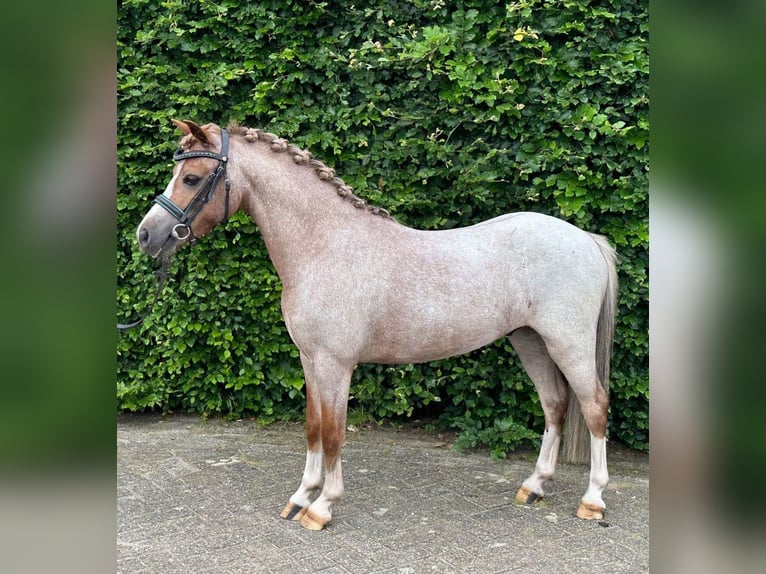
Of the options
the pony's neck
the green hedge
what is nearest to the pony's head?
the pony's neck

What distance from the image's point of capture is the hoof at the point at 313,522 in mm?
3141

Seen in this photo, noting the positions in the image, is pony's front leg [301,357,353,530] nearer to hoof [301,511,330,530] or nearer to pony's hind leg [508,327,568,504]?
hoof [301,511,330,530]

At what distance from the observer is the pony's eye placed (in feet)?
9.80

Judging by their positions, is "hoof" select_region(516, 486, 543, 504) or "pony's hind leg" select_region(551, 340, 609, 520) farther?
"hoof" select_region(516, 486, 543, 504)

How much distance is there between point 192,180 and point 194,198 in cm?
9

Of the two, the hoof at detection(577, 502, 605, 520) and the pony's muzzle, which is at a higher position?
the pony's muzzle

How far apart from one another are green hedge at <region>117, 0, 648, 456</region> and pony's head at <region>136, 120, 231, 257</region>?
1412 millimetres

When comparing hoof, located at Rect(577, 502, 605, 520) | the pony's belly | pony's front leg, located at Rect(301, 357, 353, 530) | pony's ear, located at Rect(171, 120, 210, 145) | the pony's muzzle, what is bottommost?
hoof, located at Rect(577, 502, 605, 520)

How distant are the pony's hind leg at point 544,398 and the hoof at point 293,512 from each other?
1207 mm

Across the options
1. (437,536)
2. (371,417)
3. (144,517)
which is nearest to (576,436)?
(437,536)

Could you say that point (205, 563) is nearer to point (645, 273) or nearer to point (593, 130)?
point (645, 273)

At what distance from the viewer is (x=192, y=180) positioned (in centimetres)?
299

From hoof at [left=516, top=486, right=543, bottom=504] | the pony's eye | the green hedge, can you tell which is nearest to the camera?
the pony's eye
